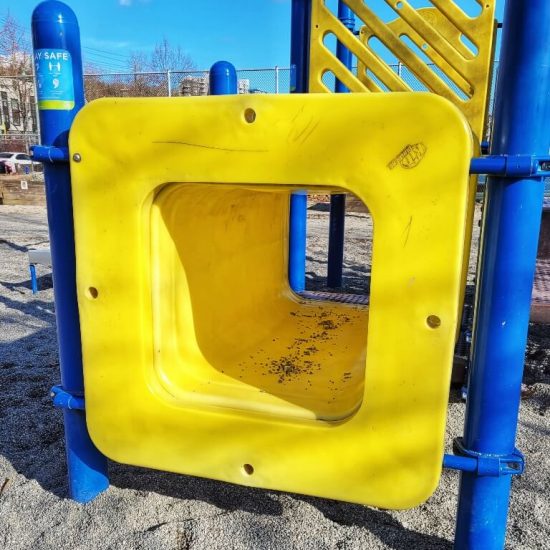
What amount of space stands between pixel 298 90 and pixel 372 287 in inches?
89.5

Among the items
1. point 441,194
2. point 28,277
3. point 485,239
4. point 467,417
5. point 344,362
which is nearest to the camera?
point 441,194

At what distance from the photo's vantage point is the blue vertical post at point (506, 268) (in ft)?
3.91

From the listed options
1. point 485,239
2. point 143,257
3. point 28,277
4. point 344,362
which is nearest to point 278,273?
point 344,362

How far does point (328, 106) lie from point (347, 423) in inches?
30.2

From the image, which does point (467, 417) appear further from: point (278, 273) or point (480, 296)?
point (278, 273)

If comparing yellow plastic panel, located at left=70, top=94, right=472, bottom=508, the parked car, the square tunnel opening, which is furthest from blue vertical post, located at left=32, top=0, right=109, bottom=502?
the parked car

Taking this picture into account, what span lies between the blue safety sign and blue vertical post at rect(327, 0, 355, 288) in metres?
3.19

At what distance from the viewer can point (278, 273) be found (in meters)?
2.93

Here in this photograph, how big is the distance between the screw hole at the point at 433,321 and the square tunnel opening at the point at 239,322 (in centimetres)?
33

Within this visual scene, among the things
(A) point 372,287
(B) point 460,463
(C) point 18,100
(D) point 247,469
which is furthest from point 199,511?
(C) point 18,100

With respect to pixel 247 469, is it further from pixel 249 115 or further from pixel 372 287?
pixel 249 115

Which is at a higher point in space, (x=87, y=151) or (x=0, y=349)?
(x=87, y=151)

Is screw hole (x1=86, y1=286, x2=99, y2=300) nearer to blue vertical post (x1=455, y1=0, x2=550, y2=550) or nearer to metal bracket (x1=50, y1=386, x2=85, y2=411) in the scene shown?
metal bracket (x1=50, y1=386, x2=85, y2=411)

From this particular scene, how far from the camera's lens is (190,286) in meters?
1.88
